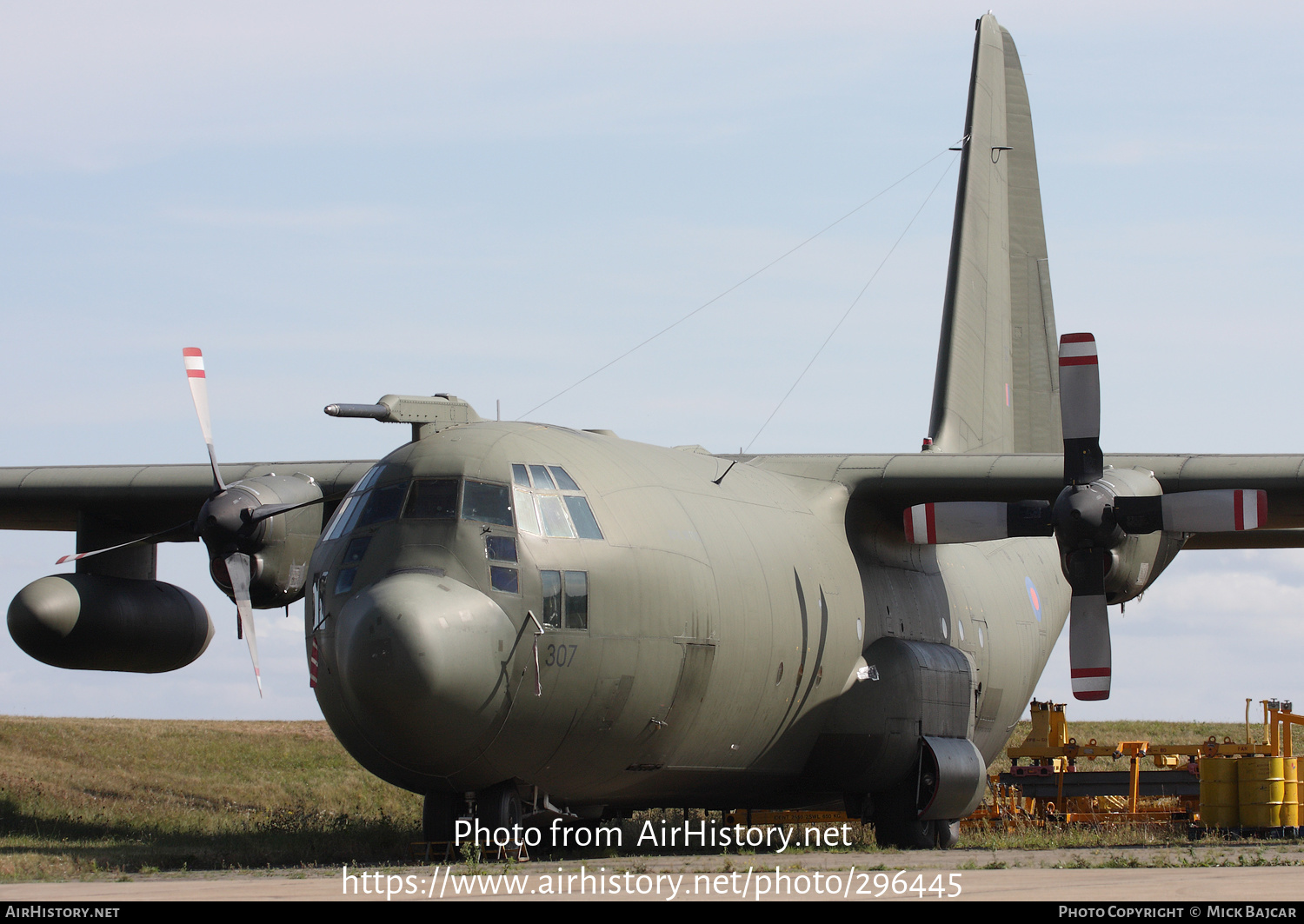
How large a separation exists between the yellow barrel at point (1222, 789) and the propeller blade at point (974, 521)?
13.2ft

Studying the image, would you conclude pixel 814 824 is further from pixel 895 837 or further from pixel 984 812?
pixel 895 837

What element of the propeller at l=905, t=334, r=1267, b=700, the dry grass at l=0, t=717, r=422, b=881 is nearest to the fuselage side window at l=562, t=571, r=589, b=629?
the dry grass at l=0, t=717, r=422, b=881

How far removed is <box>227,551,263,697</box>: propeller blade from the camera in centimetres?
1564

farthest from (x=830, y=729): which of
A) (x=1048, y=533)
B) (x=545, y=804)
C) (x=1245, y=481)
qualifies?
(x=1245, y=481)

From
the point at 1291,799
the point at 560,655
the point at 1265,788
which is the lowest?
the point at 1291,799

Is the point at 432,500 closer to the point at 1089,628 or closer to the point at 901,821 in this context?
the point at 901,821

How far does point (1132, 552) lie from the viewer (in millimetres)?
15719

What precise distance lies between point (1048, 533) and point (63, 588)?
11.4 meters

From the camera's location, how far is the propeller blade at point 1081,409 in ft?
50.8

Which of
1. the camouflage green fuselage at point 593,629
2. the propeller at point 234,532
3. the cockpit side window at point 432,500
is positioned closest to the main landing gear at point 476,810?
the camouflage green fuselage at point 593,629

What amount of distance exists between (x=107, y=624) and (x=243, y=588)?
3.53 meters

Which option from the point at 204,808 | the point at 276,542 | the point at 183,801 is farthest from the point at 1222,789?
the point at 183,801

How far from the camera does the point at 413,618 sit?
11.0m

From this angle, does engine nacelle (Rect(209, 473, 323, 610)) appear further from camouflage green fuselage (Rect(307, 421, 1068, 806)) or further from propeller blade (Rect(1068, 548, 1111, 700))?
propeller blade (Rect(1068, 548, 1111, 700))
